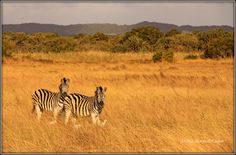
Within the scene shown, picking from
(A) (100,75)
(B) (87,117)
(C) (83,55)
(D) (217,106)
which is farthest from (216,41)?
(B) (87,117)

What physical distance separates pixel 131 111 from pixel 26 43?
158 ft

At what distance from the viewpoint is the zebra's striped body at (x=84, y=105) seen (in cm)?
883

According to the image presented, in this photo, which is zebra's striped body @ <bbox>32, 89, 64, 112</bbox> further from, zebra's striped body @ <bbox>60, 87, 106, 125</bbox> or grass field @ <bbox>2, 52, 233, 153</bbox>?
zebra's striped body @ <bbox>60, 87, 106, 125</bbox>

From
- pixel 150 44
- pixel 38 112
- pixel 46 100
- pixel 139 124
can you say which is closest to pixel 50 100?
pixel 46 100

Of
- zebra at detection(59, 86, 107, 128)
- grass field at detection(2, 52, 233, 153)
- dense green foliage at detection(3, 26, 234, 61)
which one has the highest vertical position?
dense green foliage at detection(3, 26, 234, 61)

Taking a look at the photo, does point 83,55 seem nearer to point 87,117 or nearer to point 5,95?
point 5,95

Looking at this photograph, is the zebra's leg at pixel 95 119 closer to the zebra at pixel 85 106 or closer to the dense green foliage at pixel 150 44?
the zebra at pixel 85 106

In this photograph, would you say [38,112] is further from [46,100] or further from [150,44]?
[150,44]

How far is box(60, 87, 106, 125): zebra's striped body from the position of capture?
29.0 feet

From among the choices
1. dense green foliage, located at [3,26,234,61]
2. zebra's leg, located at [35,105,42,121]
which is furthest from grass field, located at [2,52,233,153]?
dense green foliage, located at [3,26,234,61]

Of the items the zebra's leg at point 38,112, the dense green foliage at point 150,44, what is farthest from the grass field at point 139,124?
the dense green foliage at point 150,44

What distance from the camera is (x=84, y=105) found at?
9.16 metres

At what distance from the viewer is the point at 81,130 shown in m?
8.67

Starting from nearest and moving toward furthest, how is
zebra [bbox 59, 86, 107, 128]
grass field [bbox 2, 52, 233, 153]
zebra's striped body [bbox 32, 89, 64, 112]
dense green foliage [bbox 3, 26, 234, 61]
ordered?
grass field [bbox 2, 52, 233, 153] < zebra [bbox 59, 86, 107, 128] < zebra's striped body [bbox 32, 89, 64, 112] < dense green foliage [bbox 3, 26, 234, 61]
